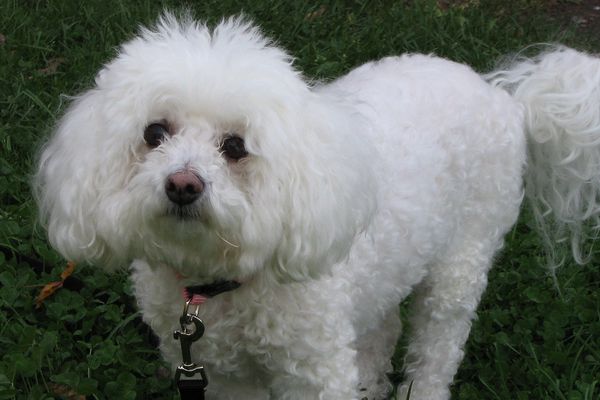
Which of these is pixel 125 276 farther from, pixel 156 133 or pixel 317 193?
pixel 317 193

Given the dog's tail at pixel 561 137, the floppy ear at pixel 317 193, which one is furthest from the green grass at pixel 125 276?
the floppy ear at pixel 317 193

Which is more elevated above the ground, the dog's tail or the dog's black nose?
the dog's black nose

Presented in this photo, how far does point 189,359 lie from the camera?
248 centimetres

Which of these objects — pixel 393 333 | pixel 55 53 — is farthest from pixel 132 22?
pixel 393 333

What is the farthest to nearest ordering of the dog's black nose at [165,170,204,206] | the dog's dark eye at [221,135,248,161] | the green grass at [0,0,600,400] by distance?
the green grass at [0,0,600,400]
the dog's dark eye at [221,135,248,161]
the dog's black nose at [165,170,204,206]

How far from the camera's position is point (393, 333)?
3.66 metres

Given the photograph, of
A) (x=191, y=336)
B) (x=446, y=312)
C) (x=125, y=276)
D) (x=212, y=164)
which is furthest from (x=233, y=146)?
(x=125, y=276)

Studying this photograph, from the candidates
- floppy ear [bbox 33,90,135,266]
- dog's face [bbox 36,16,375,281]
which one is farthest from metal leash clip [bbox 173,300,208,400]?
floppy ear [bbox 33,90,135,266]

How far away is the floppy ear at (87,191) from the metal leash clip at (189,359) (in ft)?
0.80

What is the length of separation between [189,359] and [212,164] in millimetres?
570

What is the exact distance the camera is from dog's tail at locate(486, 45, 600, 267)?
3.25m

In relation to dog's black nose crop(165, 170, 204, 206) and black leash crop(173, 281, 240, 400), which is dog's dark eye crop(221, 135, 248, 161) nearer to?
dog's black nose crop(165, 170, 204, 206)

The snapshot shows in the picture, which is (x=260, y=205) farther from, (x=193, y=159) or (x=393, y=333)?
(x=393, y=333)

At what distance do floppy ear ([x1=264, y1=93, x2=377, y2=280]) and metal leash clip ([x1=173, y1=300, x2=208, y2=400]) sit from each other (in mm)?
258
